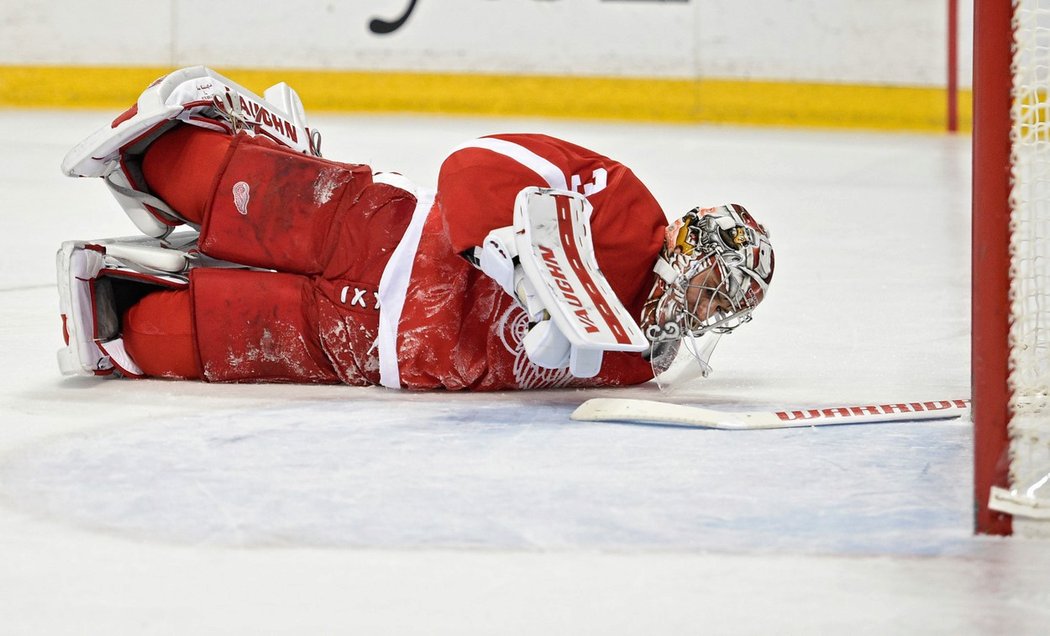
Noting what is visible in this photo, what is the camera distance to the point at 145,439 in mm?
1984

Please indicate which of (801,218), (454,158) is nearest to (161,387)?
(454,158)

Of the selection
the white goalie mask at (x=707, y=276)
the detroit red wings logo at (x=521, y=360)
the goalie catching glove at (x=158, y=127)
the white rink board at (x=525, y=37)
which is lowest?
the detroit red wings logo at (x=521, y=360)

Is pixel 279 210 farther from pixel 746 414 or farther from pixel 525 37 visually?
pixel 525 37

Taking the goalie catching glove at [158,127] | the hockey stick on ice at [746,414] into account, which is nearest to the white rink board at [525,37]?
the goalie catching glove at [158,127]

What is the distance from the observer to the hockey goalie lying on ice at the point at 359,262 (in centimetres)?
217

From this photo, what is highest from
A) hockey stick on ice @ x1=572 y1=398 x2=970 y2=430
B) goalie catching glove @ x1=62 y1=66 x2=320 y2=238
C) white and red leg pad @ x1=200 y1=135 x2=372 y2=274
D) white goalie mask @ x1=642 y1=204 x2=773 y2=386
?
goalie catching glove @ x1=62 y1=66 x2=320 y2=238

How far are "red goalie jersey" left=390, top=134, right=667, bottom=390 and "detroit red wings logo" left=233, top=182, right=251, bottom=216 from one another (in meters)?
0.29

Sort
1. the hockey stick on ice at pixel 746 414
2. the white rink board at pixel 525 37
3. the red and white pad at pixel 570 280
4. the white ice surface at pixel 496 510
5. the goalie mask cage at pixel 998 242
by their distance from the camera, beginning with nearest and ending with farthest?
the white ice surface at pixel 496 510 < the goalie mask cage at pixel 998 242 < the red and white pad at pixel 570 280 < the hockey stick on ice at pixel 746 414 < the white rink board at pixel 525 37

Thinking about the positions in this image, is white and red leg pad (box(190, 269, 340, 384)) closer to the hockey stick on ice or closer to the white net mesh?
the hockey stick on ice

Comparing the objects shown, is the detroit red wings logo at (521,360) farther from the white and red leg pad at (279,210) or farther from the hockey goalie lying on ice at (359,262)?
the white and red leg pad at (279,210)

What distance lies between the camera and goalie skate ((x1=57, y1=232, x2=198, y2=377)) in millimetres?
2326

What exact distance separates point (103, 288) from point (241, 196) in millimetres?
270

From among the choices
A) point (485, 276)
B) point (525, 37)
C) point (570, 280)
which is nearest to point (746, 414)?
point (570, 280)

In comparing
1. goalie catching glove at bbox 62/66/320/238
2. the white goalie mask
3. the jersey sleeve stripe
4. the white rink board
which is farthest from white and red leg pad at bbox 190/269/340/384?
the white rink board
